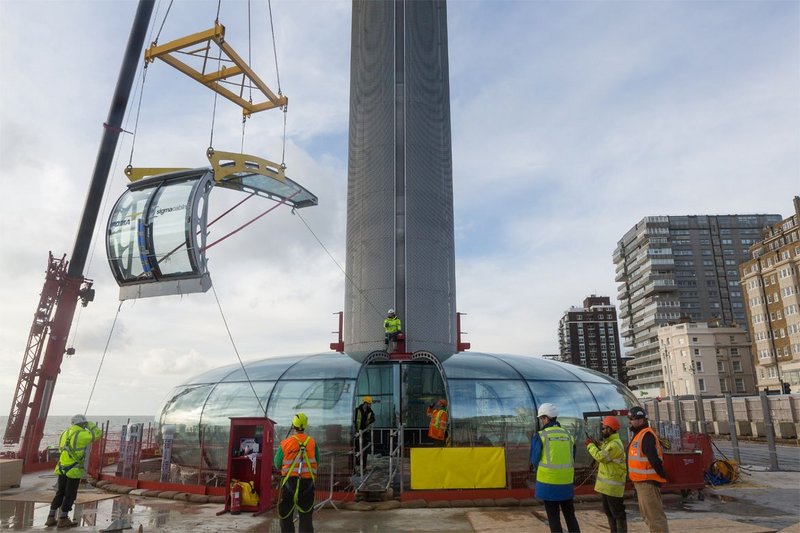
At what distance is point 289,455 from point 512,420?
27.8 feet

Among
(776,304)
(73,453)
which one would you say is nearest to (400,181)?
(73,453)

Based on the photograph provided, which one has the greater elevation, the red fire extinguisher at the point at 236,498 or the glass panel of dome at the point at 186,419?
the glass panel of dome at the point at 186,419

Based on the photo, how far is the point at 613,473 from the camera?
771 cm

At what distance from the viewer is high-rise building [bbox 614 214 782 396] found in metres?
131

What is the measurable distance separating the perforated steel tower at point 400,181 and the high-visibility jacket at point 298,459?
35.6ft

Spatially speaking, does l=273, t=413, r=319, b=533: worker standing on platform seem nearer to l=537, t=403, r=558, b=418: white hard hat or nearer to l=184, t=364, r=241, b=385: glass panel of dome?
l=537, t=403, r=558, b=418: white hard hat

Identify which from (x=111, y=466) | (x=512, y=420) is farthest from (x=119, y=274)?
(x=512, y=420)

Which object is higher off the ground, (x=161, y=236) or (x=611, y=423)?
(x=161, y=236)

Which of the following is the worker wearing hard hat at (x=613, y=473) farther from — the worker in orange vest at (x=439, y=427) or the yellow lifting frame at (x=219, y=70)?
the yellow lifting frame at (x=219, y=70)

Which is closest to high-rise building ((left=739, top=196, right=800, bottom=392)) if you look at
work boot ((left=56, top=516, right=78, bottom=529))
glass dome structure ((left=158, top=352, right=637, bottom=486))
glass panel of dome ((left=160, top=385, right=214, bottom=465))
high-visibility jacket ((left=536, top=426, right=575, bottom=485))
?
glass dome structure ((left=158, top=352, right=637, bottom=486))

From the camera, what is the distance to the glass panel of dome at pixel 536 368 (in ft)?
54.7

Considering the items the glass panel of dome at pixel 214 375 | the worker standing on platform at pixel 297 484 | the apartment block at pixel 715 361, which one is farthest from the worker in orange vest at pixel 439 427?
the apartment block at pixel 715 361

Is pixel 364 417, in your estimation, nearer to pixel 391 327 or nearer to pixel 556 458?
pixel 391 327

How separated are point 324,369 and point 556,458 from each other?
32.6 ft
